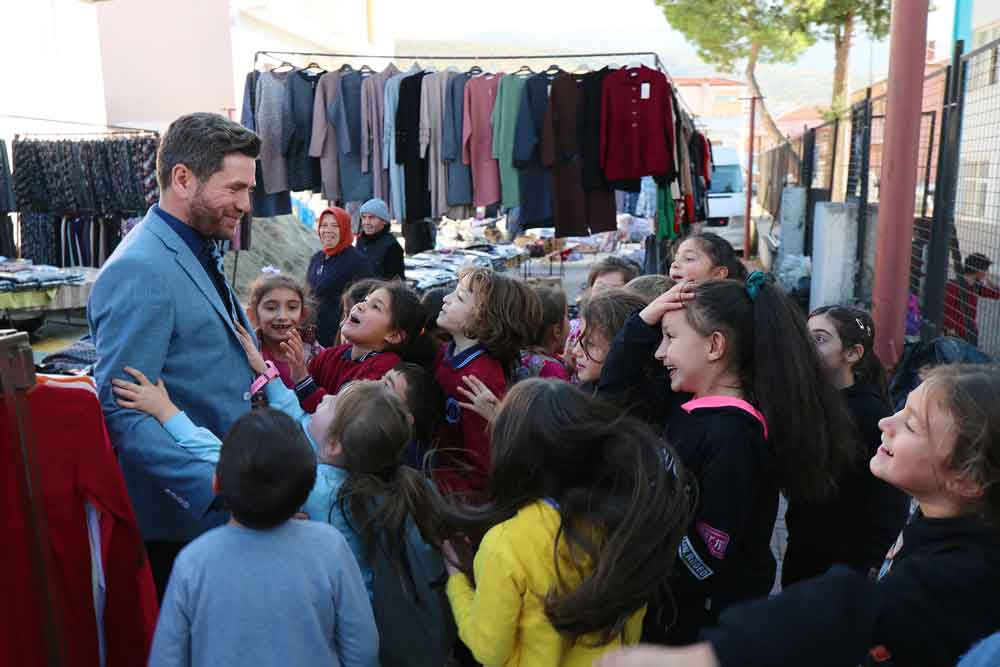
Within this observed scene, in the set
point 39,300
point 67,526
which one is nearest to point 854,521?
point 67,526

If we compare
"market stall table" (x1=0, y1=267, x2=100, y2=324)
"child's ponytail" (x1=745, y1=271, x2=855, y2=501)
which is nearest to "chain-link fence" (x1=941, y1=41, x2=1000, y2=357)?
"child's ponytail" (x1=745, y1=271, x2=855, y2=501)

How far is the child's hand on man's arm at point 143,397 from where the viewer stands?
2.25 m

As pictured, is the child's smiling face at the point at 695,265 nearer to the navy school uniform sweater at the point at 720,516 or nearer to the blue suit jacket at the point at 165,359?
the navy school uniform sweater at the point at 720,516

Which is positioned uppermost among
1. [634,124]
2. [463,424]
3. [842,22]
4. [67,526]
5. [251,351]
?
[842,22]

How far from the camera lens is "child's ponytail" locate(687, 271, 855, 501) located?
8.13 ft

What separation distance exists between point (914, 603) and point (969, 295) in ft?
17.0

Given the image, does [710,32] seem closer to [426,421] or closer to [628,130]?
[628,130]

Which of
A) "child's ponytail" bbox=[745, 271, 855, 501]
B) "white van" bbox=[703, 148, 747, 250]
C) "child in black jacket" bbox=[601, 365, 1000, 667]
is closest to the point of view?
"child in black jacket" bbox=[601, 365, 1000, 667]

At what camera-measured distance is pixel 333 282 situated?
21.1 feet

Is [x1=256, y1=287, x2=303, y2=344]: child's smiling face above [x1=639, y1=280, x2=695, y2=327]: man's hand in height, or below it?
below

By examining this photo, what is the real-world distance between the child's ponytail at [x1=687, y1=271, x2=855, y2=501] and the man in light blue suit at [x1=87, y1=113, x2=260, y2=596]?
1365 millimetres

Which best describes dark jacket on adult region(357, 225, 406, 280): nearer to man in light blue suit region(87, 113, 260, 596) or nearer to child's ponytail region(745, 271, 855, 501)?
man in light blue suit region(87, 113, 260, 596)

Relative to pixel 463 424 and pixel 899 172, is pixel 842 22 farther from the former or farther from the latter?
pixel 463 424

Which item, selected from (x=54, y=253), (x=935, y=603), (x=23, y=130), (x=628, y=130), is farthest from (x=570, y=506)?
(x=23, y=130)
